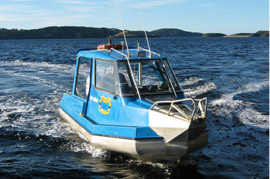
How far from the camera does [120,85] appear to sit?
29.7ft

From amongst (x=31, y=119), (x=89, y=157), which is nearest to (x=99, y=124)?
(x=89, y=157)

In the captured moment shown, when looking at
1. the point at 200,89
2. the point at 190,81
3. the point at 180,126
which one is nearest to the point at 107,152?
the point at 180,126

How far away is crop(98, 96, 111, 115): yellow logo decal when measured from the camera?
364 inches

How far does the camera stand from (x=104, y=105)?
30.9 ft

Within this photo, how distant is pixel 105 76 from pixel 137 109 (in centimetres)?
190

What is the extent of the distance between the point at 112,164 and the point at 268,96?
451 inches

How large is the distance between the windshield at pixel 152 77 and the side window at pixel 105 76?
0.33 metres

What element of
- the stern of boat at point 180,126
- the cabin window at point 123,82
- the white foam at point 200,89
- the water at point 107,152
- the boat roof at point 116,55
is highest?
the boat roof at point 116,55

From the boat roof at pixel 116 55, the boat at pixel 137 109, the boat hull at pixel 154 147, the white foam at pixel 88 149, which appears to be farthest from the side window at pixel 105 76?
the white foam at pixel 88 149

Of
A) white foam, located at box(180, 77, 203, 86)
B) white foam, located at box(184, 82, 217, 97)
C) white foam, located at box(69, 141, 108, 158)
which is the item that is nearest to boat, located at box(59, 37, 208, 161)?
white foam, located at box(69, 141, 108, 158)

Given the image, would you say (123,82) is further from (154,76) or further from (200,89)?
(200,89)

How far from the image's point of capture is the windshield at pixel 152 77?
30.1ft

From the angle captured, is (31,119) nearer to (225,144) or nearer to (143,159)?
(143,159)

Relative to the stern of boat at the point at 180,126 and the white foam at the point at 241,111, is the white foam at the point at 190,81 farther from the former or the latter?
the stern of boat at the point at 180,126
